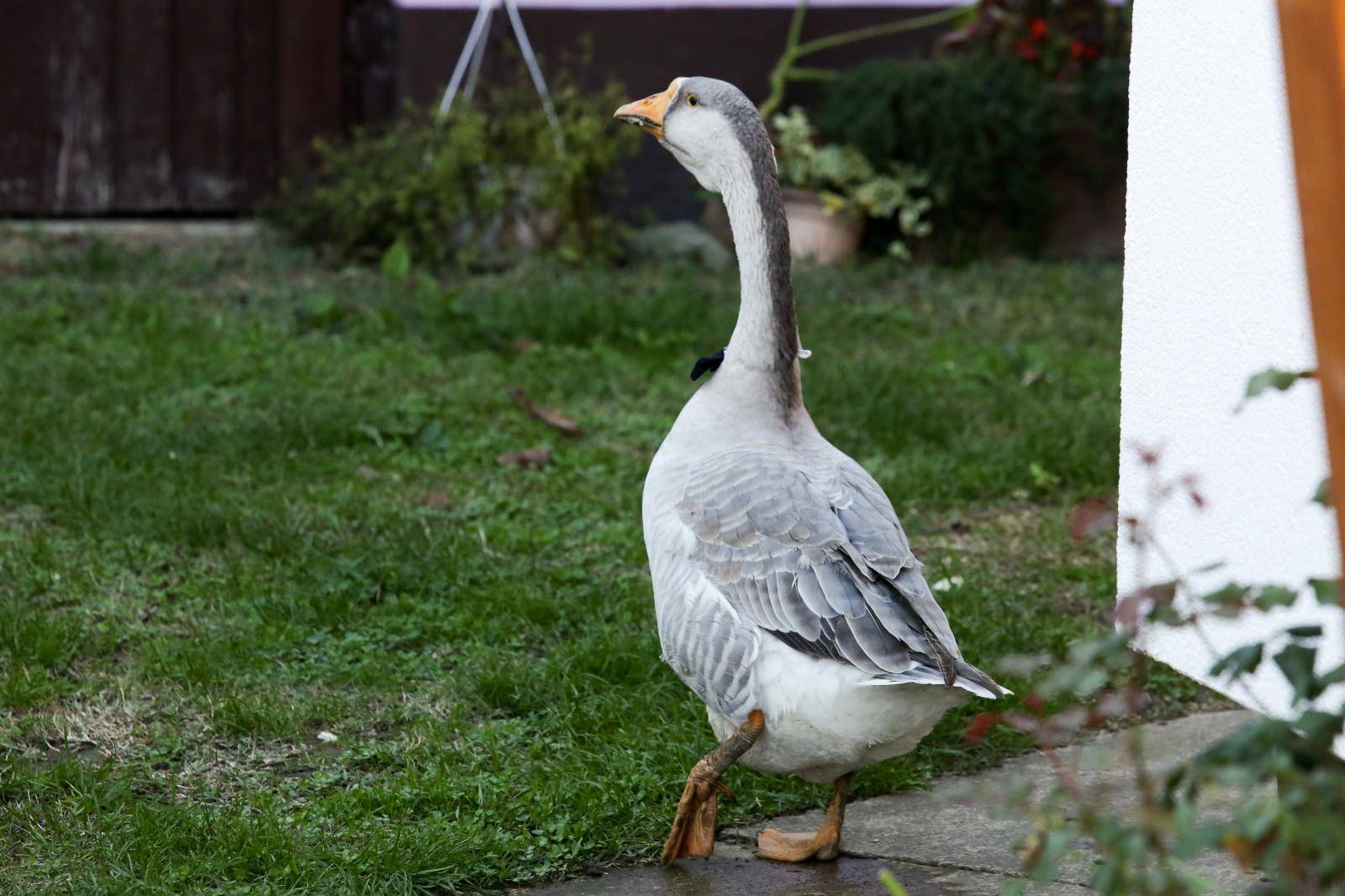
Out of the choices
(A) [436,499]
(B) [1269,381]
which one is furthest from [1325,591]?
(A) [436,499]

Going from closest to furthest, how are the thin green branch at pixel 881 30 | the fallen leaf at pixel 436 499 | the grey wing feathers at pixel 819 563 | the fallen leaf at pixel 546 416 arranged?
the grey wing feathers at pixel 819 563, the fallen leaf at pixel 436 499, the fallen leaf at pixel 546 416, the thin green branch at pixel 881 30

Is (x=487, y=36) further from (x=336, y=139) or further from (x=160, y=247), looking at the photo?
(x=160, y=247)

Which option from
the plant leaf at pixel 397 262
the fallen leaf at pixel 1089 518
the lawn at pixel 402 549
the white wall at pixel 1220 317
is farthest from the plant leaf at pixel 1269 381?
the plant leaf at pixel 397 262

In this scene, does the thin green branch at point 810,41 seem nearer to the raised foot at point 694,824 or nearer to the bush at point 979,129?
the bush at point 979,129

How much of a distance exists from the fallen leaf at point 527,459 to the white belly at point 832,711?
8.30ft

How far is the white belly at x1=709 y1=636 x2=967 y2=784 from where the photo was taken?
2426 millimetres

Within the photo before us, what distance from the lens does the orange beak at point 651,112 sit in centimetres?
299

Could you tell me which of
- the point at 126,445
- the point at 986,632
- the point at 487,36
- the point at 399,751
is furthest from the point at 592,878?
the point at 487,36

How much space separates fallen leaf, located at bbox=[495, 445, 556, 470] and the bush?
173 inches

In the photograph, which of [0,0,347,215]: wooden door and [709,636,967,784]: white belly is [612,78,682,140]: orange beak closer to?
[709,636,967,784]: white belly

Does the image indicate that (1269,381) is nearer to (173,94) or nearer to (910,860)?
(910,860)

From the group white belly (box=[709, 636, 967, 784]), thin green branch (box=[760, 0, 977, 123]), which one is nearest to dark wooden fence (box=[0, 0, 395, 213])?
thin green branch (box=[760, 0, 977, 123])

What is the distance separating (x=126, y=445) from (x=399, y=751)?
2.18 meters

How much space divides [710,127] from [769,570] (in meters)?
0.94
